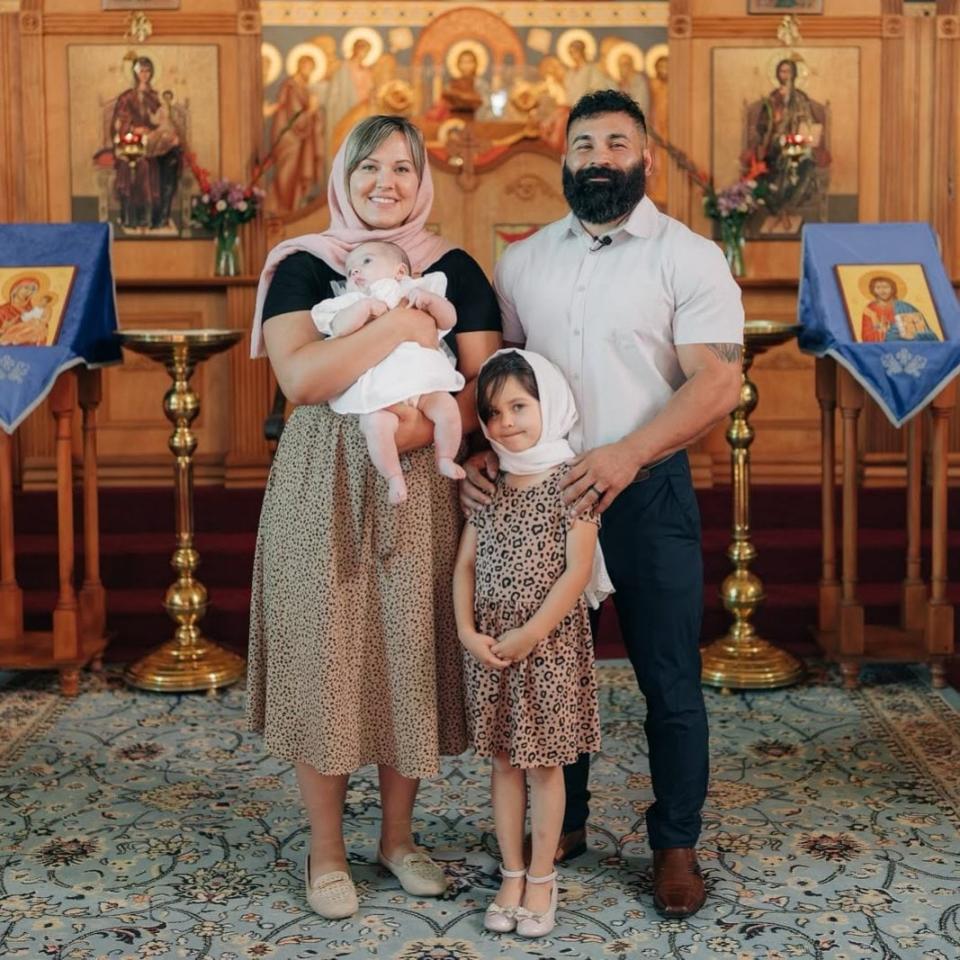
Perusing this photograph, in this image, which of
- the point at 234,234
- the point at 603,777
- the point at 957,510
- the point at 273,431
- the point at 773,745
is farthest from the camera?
the point at 234,234

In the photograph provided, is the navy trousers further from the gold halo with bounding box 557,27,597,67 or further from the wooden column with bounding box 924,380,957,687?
the gold halo with bounding box 557,27,597,67

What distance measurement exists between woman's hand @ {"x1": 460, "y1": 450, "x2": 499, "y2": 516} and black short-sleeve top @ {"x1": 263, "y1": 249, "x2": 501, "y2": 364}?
25 cm

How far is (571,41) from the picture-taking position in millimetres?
10695

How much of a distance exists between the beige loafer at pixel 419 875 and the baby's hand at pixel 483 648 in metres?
0.61

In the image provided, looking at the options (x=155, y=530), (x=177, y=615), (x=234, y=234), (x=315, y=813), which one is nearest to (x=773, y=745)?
(x=315, y=813)

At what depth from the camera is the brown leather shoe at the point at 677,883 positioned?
328cm

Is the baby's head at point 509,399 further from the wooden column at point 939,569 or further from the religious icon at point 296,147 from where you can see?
the religious icon at point 296,147

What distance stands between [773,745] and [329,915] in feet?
6.02

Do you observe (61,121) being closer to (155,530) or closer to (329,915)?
(155,530)

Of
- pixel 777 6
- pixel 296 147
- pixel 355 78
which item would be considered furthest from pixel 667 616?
pixel 355 78

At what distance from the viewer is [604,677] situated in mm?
5453

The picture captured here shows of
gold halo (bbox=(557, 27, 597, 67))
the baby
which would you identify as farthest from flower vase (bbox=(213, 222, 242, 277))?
the baby

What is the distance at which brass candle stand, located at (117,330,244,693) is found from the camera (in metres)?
5.36

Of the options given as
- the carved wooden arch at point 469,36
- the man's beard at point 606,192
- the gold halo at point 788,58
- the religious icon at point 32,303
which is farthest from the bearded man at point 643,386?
the carved wooden arch at point 469,36
